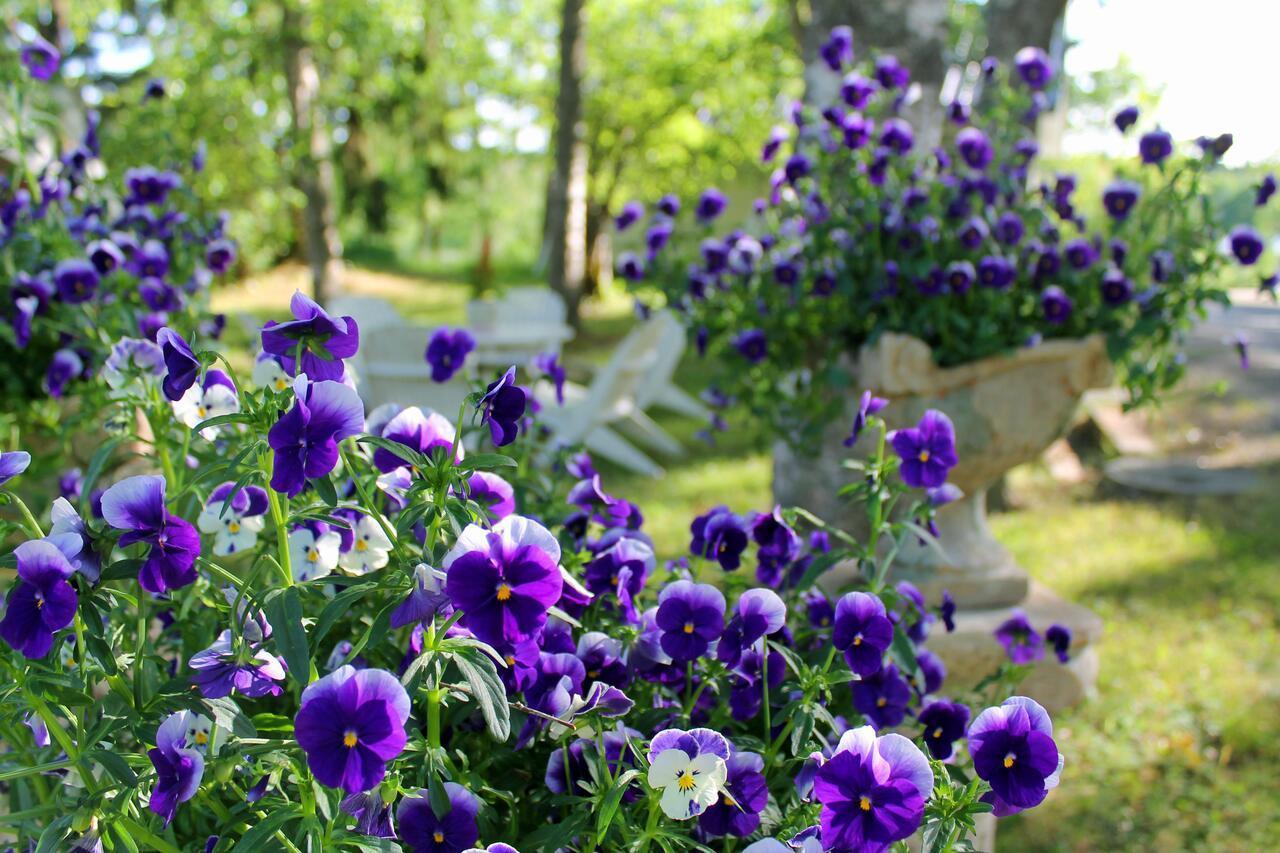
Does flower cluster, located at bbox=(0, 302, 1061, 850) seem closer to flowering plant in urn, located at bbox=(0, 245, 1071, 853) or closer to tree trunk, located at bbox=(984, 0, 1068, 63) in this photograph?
flowering plant in urn, located at bbox=(0, 245, 1071, 853)

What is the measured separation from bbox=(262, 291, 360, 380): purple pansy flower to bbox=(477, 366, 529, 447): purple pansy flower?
6.2 inches

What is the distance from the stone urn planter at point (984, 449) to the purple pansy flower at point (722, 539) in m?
1.19

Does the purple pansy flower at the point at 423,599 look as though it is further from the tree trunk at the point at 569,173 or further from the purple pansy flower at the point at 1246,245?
the tree trunk at the point at 569,173

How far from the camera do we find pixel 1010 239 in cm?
286

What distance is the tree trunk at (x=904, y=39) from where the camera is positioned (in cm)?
376

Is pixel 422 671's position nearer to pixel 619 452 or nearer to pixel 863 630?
pixel 863 630

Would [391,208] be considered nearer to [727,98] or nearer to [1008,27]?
[727,98]

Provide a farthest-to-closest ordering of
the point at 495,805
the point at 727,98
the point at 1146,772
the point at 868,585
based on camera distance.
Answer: the point at 727,98 < the point at 1146,772 < the point at 868,585 < the point at 495,805

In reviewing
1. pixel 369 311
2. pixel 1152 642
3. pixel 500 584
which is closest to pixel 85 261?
pixel 500 584

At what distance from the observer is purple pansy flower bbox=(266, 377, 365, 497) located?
3.47 ft

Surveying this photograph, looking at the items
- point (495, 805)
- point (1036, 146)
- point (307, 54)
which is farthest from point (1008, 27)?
point (307, 54)

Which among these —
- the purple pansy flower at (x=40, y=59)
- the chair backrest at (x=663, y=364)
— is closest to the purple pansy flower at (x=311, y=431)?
the purple pansy flower at (x=40, y=59)

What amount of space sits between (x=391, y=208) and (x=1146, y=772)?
22.7 meters

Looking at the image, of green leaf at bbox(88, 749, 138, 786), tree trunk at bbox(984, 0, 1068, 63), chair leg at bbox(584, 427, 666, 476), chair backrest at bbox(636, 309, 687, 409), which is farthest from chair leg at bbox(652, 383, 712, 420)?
green leaf at bbox(88, 749, 138, 786)
